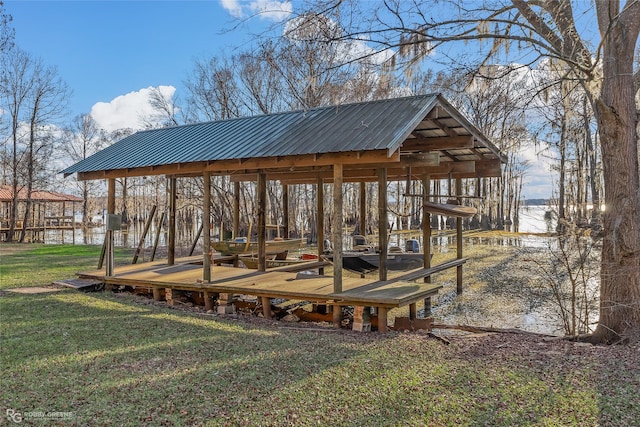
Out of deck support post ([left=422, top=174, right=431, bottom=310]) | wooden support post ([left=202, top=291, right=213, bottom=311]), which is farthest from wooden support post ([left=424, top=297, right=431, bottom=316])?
wooden support post ([left=202, top=291, right=213, bottom=311])

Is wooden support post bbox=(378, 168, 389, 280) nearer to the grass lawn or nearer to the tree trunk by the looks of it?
the grass lawn

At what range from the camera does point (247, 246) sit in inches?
497

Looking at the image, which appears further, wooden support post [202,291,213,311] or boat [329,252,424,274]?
boat [329,252,424,274]

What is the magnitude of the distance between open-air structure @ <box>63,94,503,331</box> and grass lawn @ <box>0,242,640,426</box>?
1.27 meters

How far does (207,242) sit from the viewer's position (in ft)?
27.8

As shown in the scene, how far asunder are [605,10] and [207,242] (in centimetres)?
742

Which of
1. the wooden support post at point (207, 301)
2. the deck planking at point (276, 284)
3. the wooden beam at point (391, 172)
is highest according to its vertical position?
the wooden beam at point (391, 172)

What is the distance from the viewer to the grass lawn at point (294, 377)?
3564 mm

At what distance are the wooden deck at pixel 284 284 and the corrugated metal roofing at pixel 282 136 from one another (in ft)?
7.56

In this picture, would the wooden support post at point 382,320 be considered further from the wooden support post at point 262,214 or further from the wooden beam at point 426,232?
the wooden support post at point 262,214

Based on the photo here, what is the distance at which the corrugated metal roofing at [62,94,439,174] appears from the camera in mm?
6992

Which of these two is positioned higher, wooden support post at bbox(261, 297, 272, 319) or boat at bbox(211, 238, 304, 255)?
boat at bbox(211, 238, 304, 255)

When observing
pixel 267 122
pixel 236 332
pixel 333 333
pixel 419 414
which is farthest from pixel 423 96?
pixel 419 414

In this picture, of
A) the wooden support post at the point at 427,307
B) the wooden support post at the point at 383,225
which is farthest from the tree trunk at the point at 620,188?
the wooden support post at the point at 427,307
